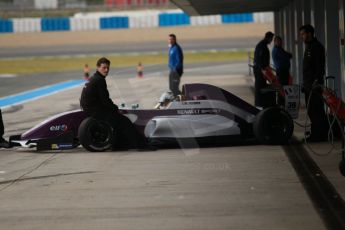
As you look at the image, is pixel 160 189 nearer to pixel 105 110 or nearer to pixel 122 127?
pixel 122 127

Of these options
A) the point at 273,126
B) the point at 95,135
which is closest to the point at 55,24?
the point at 95,135

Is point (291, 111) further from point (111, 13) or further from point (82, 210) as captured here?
point (111, 13)

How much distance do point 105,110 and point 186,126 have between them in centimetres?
125

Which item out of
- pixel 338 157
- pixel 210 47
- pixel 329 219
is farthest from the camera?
pixel 210 47

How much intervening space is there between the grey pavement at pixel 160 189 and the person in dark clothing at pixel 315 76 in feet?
1.34

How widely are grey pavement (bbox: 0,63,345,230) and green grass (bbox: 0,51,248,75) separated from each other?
29.7 meters

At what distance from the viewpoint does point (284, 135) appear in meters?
13.5

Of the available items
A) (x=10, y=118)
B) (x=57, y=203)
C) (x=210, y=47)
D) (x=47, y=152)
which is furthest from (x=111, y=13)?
(x=57, y=203)

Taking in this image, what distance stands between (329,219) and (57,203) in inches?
112

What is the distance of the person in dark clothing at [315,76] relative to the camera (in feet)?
45.5

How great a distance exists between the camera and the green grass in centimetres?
4469

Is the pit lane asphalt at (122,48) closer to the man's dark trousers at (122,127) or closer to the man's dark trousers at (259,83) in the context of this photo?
the man's dark trousers at (259,83)

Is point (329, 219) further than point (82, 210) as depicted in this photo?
No

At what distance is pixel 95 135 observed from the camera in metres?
13.4
